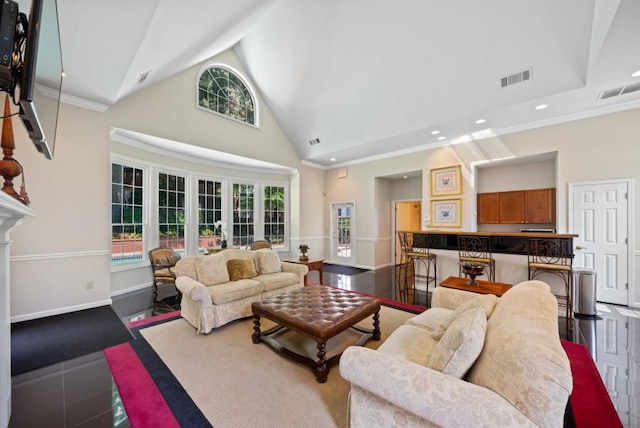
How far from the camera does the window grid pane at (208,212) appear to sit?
605 cm

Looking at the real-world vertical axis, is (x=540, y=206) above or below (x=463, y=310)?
above

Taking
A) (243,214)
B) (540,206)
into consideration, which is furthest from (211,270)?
(540,206)

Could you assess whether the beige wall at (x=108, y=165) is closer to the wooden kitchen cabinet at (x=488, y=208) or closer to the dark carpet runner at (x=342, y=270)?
the wooden kitchen cabinet at (x=488, y=208)

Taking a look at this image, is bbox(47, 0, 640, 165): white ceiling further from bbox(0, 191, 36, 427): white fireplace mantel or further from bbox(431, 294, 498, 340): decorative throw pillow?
bbox(431, 294, 498, 340): decorative throw pillow

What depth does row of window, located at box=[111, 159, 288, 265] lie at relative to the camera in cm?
481

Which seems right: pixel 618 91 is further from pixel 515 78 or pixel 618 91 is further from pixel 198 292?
pixel 198 292

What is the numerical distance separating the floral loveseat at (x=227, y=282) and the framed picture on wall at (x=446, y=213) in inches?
141

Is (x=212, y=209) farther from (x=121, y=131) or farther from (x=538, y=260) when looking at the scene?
(x=538, y=260)

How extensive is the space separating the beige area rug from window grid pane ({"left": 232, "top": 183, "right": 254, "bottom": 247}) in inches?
148

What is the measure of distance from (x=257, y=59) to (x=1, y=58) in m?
5.26

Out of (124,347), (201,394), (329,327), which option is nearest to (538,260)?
(329,327)

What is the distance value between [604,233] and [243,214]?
7.27 metres

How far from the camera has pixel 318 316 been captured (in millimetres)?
2426

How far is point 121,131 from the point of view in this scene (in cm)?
430
